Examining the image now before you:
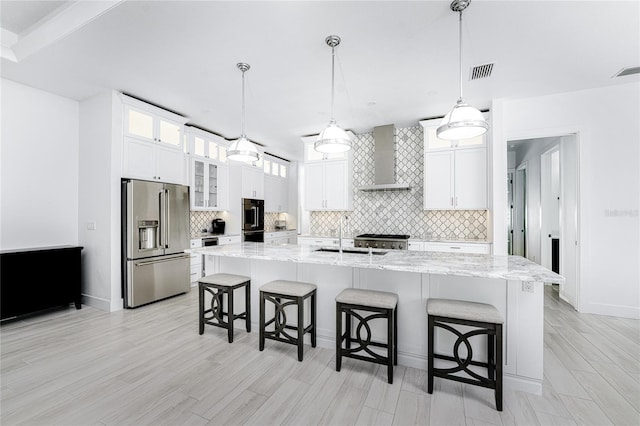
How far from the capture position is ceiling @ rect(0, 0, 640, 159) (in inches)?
88.7

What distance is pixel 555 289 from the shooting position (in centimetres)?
480

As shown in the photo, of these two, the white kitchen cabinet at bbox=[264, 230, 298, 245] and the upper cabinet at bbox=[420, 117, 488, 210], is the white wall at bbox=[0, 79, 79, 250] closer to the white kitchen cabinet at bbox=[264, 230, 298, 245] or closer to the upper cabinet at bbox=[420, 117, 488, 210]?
the white kitchen cabinet at bbox=[264, 230, 298, 245]

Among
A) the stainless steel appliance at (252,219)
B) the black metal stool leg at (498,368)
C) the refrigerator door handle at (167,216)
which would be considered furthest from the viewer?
the stainless steel appliance at (252,219)

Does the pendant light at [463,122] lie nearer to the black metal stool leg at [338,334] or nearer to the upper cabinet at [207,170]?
the black metal stool leg at [338,334]

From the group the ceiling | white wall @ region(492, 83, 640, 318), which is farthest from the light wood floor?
the ceiling

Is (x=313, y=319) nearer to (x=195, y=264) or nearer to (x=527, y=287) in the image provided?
(x=527, y=287)

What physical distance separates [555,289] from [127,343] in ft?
20.5

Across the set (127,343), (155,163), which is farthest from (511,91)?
(127,343)

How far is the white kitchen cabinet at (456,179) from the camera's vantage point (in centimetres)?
434

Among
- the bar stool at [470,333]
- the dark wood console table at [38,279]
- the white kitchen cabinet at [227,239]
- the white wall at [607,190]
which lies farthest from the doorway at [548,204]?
the dark wood console table at [38,279]

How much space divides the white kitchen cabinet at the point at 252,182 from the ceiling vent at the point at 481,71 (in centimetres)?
441

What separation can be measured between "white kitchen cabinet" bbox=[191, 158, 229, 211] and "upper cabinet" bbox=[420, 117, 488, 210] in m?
3.83

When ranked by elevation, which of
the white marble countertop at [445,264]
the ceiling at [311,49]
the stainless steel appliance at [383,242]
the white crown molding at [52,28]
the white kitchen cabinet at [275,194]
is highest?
the white crown molding at [52,28]

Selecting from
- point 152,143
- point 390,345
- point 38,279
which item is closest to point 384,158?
point 390,345
